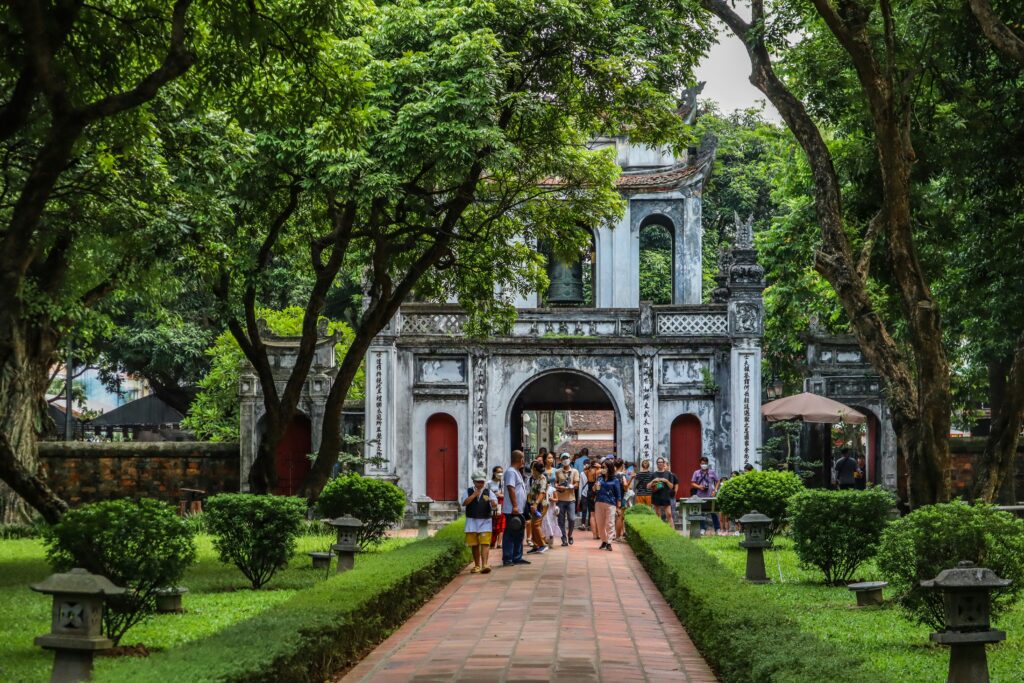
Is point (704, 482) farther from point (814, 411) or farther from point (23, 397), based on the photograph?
point (23, 397)

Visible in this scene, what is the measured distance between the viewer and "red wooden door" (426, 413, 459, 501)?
28891mm

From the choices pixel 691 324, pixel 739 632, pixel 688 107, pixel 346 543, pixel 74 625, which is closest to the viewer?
pixel 74 625

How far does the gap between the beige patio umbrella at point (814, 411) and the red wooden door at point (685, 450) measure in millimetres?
1822

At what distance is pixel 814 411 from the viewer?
26609mm

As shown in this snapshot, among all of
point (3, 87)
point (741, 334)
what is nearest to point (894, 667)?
point (3, 87)

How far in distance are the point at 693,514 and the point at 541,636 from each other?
11.3 m

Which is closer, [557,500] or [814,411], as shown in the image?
[557,500]

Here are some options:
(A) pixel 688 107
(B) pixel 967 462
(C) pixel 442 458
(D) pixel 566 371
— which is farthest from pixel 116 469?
(B) pixel 967 462

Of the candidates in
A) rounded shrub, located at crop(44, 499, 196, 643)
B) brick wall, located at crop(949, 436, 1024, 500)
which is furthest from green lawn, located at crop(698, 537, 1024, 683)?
brick wall, located at crop(949, 436, 1024, 500)

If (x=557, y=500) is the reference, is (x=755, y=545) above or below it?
below

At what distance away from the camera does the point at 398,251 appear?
19469 mm

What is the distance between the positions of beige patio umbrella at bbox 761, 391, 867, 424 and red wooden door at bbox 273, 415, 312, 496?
32.6 feet

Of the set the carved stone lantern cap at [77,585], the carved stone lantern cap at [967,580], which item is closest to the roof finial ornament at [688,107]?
the carved stone lantern cap at [967,580]

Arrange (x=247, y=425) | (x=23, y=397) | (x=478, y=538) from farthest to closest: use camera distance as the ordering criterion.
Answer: (x=247, y=425) → (x=23, y=397) → (x=478, y=538)
